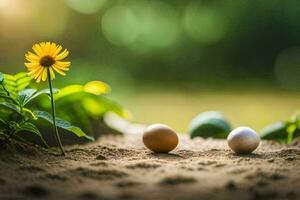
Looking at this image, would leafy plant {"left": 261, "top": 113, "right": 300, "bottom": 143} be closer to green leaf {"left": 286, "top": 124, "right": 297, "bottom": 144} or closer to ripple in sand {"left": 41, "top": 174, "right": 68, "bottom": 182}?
green leaf {"left": 286, "top": 124, "right": 297, "bottom": 144}

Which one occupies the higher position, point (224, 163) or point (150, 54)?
point (150, 54)

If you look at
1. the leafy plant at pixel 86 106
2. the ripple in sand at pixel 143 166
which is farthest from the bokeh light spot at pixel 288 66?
the ripple in sand at pixel 143 166

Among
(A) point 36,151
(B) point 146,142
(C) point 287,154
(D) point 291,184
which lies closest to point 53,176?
(A) point 36,151

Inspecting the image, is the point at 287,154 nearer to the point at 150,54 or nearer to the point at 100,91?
the point at 100,91

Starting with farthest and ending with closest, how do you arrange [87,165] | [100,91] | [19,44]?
[19,44] → [100,91] → [87,165]

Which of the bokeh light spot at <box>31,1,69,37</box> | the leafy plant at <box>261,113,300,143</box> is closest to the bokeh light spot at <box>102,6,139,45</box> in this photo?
the bokeh light spot at <box>31,1,69,37</box>

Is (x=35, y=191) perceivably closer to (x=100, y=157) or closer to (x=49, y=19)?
(x=100, y=157)

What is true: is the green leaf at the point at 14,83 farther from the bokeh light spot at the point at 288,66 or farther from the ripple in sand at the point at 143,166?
the bokeh light spot at the point at 288,66
